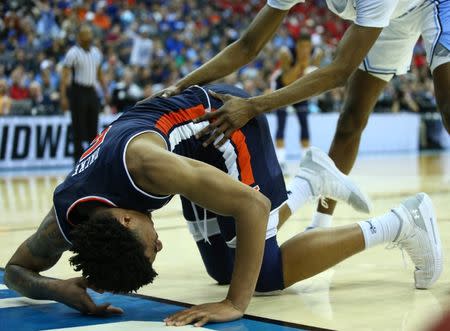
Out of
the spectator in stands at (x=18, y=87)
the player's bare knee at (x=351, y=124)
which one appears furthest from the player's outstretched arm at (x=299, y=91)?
the spectator in stands at (x=18, y=87)

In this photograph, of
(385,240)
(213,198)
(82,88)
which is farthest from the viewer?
(82,88)

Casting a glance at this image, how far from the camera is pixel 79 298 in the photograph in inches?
113

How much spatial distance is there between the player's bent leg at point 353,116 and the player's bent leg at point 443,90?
59cm

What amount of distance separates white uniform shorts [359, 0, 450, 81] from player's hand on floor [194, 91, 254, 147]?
1.12 m

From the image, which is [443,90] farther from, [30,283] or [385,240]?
[30,283]

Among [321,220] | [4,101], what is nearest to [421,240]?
[321,220]

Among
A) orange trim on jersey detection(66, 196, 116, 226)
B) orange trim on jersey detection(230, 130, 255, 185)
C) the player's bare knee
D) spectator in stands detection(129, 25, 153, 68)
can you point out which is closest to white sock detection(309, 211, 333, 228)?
the player's bare knee

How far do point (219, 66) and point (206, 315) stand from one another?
135cm

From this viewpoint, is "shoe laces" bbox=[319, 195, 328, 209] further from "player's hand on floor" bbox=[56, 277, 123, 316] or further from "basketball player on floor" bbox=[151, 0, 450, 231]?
"player's hand on floor" bbox=[56, 277, 123, 316]

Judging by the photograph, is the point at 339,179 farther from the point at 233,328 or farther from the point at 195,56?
the point at 195,56

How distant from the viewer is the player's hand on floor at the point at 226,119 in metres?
3.03

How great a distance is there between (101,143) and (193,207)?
1.99 feet

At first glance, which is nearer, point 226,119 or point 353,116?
point 226,119

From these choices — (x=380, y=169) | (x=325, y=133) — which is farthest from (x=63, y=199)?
(x=325, y=133)
